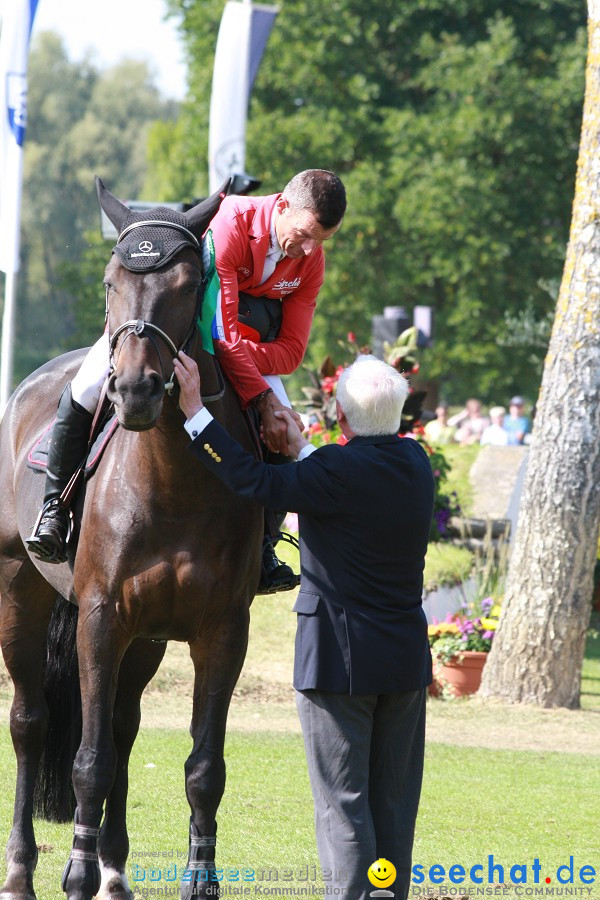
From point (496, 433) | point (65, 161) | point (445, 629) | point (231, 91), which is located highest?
point (65, 161)

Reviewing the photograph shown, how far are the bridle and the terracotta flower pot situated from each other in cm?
687

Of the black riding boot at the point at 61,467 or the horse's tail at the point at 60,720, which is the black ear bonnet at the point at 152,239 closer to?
the black riding boot at the point at 61,467

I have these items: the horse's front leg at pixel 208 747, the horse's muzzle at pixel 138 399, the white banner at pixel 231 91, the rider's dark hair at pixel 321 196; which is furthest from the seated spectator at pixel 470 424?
the horse's muzzle at pixel 138 399

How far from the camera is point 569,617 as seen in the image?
33.2 ft

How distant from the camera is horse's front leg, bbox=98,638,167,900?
16.6 ft

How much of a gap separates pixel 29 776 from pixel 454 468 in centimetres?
1300

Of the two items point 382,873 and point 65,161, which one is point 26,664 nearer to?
point 382,873

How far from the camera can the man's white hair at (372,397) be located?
4.07 metres

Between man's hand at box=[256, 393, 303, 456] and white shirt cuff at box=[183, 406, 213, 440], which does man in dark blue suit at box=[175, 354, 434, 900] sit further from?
man's hand at box=[256, 393, 303, 456]

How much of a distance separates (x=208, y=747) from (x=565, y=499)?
6197 millimetres

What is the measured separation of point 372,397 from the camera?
406 cm

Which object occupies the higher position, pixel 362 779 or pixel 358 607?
pixel 358 607

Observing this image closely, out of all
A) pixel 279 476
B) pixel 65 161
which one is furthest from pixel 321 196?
pixel 65 161

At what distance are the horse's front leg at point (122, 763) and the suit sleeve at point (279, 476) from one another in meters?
1.50
